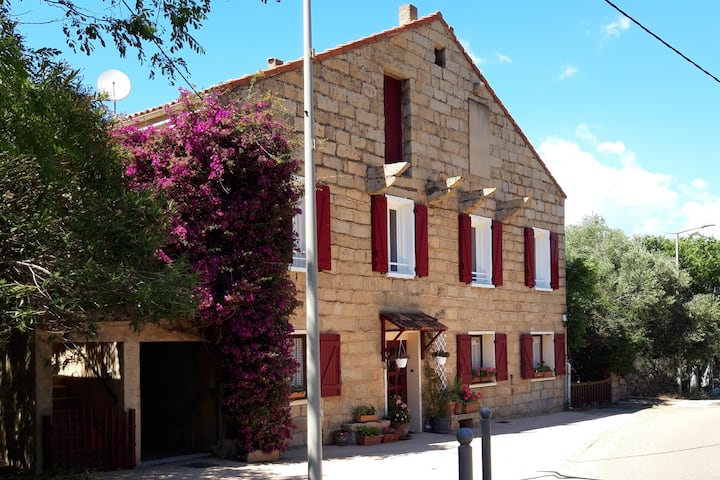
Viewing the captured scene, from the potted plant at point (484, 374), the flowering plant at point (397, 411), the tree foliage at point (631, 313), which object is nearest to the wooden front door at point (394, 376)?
the flowering plant at point (397, 411)

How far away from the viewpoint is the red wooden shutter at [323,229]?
48.3ft

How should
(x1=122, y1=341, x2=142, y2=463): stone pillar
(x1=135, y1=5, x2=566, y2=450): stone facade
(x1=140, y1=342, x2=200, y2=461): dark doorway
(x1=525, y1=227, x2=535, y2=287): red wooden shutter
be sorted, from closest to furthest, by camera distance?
(x1=122, y1=341, x2=142, y2=463): stone pillar → (x1=140, y1=342, x2=200, y2=461): dark doorway → (x1=135, y1=5, x2=566, y2=450): stone facade → (x1=525, y1=227, x2=535, y2=287): red wooden shutter

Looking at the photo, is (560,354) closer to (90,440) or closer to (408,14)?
(408,14)

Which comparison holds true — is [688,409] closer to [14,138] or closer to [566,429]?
[566,429]

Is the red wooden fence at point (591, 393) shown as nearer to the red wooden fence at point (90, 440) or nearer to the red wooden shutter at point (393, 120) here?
the red wooden shutter at point (393, 120)

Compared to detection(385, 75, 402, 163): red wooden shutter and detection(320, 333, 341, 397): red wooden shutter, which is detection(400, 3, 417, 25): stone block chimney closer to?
detection(385, 75, 402, 163): red wooden shutter

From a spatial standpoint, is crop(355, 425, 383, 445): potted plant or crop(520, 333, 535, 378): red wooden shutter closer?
crop(355, 425, 383, 445): potted plant

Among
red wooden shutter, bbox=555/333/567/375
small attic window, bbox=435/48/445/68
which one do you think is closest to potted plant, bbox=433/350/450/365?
red wooden shutter, bbox=555/333/567/375

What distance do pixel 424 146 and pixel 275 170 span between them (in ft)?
20.6

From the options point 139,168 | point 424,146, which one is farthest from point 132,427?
point 424,146

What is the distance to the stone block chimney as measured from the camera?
18578 millimetres

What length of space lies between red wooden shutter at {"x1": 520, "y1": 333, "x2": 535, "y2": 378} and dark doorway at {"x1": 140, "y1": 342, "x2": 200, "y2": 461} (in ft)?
34.4

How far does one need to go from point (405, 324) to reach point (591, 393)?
1178 cm

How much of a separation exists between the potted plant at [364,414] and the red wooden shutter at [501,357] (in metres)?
5.38
